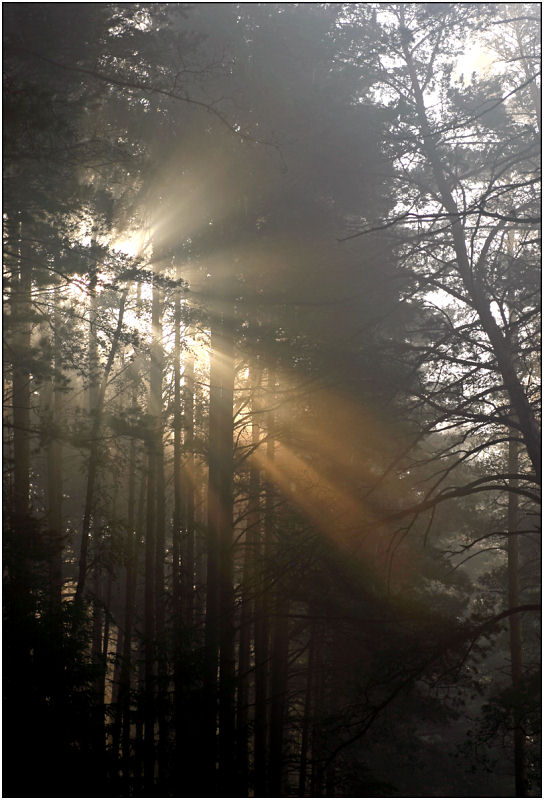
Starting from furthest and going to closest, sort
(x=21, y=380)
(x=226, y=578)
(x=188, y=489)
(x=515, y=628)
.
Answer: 1. (x=188, y=489)
2. (x=515, y=628)
3. (x=21, y=380)
4. (x=226, y=578)

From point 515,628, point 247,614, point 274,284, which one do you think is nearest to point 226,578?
point 247,614

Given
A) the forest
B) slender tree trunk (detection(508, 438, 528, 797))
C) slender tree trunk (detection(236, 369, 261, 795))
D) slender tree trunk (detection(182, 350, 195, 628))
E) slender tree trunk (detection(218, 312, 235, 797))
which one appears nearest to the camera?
the forest

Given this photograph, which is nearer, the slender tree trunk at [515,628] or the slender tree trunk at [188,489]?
the slender tree trunk at [515,628]

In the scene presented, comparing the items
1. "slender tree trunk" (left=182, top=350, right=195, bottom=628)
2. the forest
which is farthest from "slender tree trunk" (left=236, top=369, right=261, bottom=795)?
"slender tree trunk" (left=182, top=350, right=195, bottom=628)

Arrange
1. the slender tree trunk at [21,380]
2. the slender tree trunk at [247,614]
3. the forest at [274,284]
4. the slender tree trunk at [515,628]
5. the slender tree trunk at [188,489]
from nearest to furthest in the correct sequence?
the forest at [274,284], the slender tree trunk at [247,614], the slender tree trunk at [21,380], the slender tree trunk at [515,628], the slender tree trunk at [188,489]

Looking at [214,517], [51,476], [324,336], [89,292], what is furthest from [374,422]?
[51,476]

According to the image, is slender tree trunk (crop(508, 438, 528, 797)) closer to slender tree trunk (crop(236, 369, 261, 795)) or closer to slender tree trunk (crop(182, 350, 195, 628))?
slender tree trunk (crop(236, 369, 261, 795))

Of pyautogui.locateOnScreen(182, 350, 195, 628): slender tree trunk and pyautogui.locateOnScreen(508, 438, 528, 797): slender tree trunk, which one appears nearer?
pyautogui.locateOnScreen(508, 438, 528, 797): slender tree trunk

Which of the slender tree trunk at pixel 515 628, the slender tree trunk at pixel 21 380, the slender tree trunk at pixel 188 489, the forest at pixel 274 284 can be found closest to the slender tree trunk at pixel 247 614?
the forest at pixel 274 284

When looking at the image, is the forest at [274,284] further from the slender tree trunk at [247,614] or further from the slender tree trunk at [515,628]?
the slender tree trunk at [515,628]

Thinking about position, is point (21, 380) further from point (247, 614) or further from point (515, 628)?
point (515, 628)

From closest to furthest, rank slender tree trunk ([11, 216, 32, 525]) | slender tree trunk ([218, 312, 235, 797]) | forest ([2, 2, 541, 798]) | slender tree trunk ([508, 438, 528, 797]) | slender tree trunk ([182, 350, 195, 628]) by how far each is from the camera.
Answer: forest ([2, 2, 541, 798]) < slender tree trunk ([218, 312, 235, 797]) < slender tree trunk ([11, 216, 32, 525]) < slender tree trunk ([508, 438, 528, 797]) < slender tree trunk ([182, 350, 195, 628])

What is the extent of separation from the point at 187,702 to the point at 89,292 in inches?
212

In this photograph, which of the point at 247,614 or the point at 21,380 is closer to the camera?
the point at 21,380
